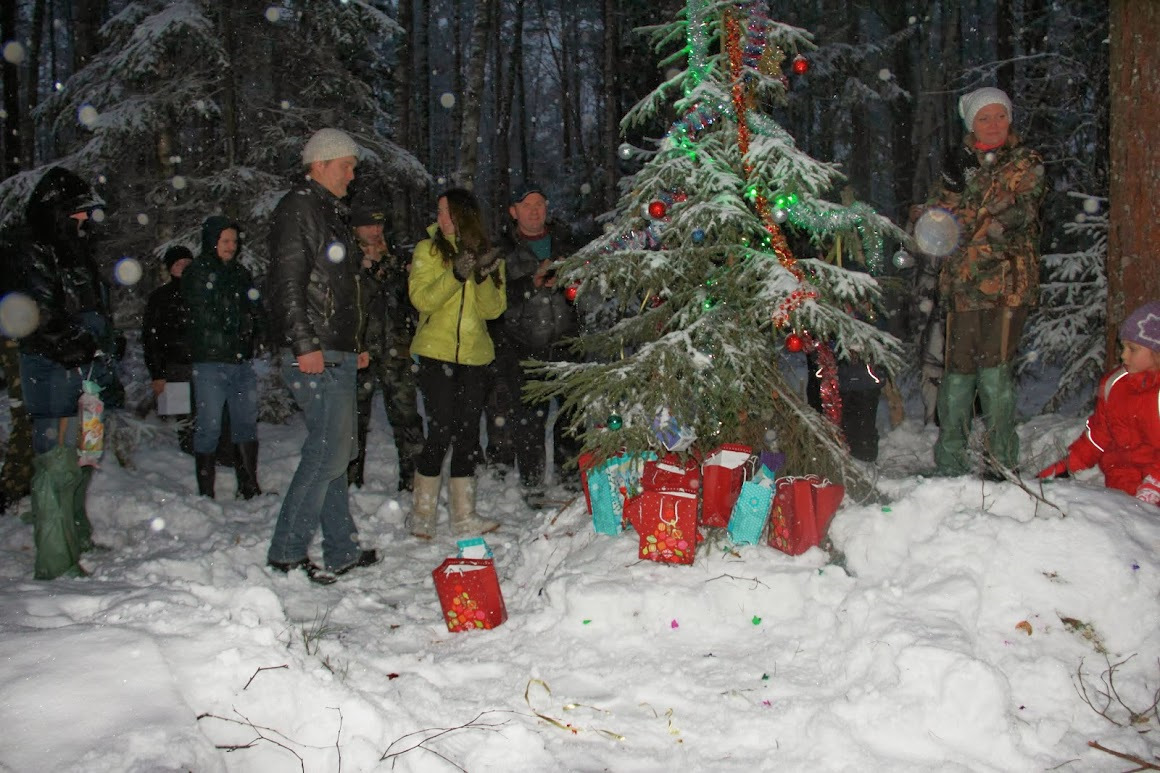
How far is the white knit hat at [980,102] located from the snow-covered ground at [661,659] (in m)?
2.43

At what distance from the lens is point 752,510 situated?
12.5 feet

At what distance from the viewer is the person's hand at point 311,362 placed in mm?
3996

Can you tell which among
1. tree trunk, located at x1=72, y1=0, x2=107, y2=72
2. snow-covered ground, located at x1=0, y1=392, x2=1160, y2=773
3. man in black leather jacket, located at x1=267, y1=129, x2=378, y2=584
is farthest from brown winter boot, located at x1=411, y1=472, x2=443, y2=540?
tree trunk, located at x1=72, y1=0, x2=107, y2=72

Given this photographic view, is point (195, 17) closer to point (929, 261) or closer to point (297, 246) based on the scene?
point (297, 246)

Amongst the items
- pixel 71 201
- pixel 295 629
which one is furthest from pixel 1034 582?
pixel 71 201

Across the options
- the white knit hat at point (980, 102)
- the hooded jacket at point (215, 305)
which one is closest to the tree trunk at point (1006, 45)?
the white knit hat at point (980, 102)

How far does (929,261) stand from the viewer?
540cm

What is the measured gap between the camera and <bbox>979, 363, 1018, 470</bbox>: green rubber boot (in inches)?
187

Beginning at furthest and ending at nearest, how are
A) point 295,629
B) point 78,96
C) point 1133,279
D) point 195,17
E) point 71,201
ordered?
point 78,96, point 195,17, point 1133,279, point 71,201, point 295,629

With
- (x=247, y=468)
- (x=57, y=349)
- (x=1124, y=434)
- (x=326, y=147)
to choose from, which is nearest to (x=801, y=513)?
(x=1124, y=434)

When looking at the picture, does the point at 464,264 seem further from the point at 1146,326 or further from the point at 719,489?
the point at 1146,326

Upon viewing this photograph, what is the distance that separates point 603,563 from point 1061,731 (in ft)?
6.65

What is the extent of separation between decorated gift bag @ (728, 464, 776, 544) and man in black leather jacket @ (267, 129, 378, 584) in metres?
2.25

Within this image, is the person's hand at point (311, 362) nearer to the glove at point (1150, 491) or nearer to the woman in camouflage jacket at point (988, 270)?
the woman in camouflage jacket at point (988, 270)
